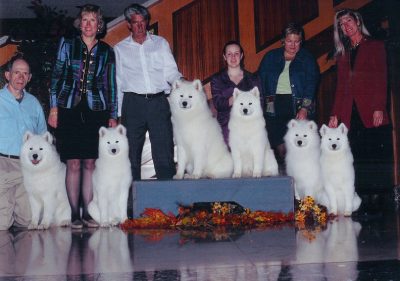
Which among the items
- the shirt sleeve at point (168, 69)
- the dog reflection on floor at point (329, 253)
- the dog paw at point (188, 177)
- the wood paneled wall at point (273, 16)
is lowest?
the dog reflection on floor at point (329, 253)

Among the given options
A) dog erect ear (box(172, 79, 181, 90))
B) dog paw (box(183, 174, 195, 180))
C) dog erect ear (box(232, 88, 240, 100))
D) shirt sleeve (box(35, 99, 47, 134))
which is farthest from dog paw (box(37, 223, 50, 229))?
dog erect ear (box(232, 88, 240, 100))

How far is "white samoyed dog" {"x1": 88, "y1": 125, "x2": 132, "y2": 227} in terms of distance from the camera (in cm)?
564

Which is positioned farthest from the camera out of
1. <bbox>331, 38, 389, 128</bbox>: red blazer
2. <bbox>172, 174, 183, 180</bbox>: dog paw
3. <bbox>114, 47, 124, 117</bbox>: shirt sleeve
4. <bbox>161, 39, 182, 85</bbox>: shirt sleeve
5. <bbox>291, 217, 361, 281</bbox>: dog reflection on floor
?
<bbox>331, 38, 389, 128</bbox>: red blazer

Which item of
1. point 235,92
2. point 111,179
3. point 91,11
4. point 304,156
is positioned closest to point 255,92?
point 235,92

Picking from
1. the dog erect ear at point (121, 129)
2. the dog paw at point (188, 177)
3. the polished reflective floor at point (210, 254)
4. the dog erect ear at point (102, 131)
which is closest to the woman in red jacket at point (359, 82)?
the polished reflective floor at point (210, 254)

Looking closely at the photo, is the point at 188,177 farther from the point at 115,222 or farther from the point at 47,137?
the point at 47,137

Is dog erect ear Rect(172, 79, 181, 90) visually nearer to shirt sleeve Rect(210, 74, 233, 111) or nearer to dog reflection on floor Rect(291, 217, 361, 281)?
shirt sleeve Rect(210, 74, 233, 111)

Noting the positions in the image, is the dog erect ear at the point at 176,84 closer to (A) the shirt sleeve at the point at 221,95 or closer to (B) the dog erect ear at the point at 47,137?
(A) the shirt sleeve at the point at 221,95

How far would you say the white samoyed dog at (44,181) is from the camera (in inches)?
226

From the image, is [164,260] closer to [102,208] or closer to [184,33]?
[102,208]

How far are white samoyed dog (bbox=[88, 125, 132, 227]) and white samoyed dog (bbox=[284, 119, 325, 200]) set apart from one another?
1487mm

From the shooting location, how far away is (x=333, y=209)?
5945 millimetres

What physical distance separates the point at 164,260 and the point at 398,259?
1380 mm

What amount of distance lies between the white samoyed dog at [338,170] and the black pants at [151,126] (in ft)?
4.65
